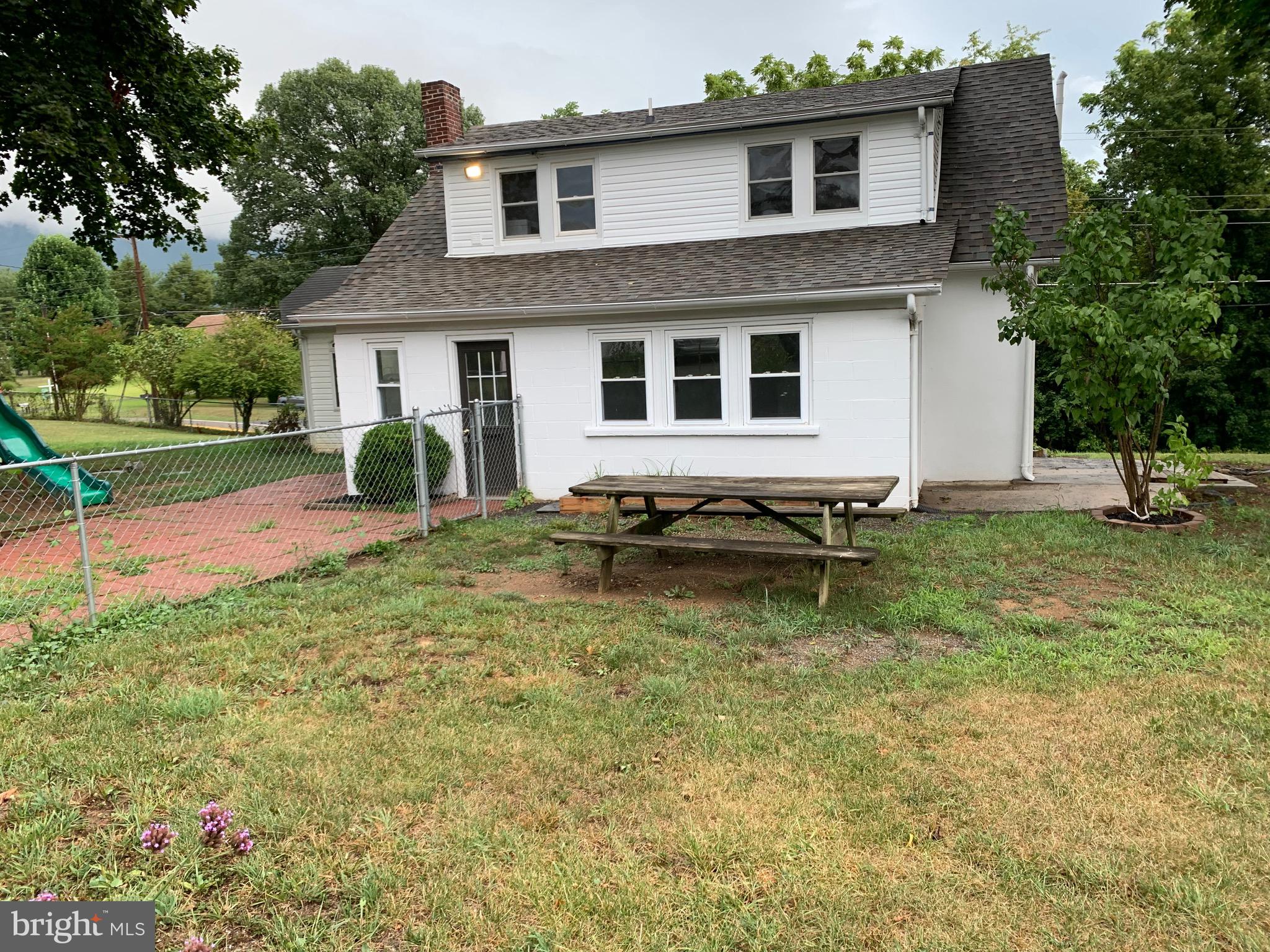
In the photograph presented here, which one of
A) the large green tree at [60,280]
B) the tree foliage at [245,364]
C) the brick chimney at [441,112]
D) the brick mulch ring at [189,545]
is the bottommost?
the brick mulch ring at [189,545]

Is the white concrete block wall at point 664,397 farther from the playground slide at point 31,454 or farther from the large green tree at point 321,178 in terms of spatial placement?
the large green tree at point 321,178

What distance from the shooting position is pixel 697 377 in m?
10.8

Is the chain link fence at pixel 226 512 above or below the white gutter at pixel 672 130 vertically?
below

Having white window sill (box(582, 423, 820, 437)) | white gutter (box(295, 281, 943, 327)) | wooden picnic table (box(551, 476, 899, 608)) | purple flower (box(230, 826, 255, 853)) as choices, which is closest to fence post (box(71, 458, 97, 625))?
wooden picnic table (box(551, 476, 899, 608))

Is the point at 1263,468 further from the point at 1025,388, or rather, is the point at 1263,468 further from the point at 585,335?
the point at 585,335

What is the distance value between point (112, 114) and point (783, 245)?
35.9ft

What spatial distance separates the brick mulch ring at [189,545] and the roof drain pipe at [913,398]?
5.52 meters

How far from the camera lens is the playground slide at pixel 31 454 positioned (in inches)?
488

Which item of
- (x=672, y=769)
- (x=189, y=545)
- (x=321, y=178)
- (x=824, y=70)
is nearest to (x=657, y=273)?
(x=189, y=545)

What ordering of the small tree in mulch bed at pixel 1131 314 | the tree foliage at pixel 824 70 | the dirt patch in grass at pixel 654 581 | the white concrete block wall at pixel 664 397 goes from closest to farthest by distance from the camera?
the dirt patch in grass at pixel 654 581 → the small tree in mulch bed at pixel 1131 314 → the white concrete block wall at pixel 664 397 → the tree foliage at pixel 824 70

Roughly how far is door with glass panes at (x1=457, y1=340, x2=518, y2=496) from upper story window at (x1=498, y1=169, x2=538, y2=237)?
233cm

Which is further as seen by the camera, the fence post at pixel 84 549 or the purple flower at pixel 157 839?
the fence post at pixel 84 549

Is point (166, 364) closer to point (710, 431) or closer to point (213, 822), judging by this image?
point (710, 431)

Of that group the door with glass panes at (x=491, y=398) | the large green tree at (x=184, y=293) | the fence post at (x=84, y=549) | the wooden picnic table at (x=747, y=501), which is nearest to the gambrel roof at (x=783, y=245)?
the door with glass panes at (x=491, y=398)
